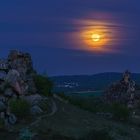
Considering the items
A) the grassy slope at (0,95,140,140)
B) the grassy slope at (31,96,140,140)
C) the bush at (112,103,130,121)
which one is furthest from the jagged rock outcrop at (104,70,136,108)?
the grassy slope at (31,96,140,140)

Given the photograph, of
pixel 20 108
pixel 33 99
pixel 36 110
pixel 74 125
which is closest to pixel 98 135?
pixel 74 125

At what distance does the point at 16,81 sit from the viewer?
62125 mm

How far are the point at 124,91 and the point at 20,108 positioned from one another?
1898 inches

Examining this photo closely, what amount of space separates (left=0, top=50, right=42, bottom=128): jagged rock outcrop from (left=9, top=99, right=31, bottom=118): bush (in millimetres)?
459

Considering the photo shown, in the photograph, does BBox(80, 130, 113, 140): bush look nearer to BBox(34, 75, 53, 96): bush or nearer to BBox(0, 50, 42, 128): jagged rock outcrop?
BBox(0, 50, 42, 128): jagged rock outcrop

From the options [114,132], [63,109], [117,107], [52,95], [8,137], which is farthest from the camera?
[117,107]

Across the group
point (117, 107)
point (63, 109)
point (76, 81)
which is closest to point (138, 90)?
point (76, 81)

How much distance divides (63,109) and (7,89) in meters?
5.58

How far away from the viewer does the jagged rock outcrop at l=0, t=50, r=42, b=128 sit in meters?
60.3

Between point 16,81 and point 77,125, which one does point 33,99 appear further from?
point 77,125

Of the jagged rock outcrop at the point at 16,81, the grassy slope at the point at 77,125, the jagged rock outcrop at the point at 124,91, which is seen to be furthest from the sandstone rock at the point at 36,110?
the jagged rock outcrop at the point at 124,91

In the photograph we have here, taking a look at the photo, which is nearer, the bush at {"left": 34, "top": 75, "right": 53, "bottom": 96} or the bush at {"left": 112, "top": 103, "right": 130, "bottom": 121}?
the bush at {"left": 34, "top": 75, "right": 53, "bottom": 96}

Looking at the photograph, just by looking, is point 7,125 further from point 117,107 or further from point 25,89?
point 117,107

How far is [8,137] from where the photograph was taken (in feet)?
171
